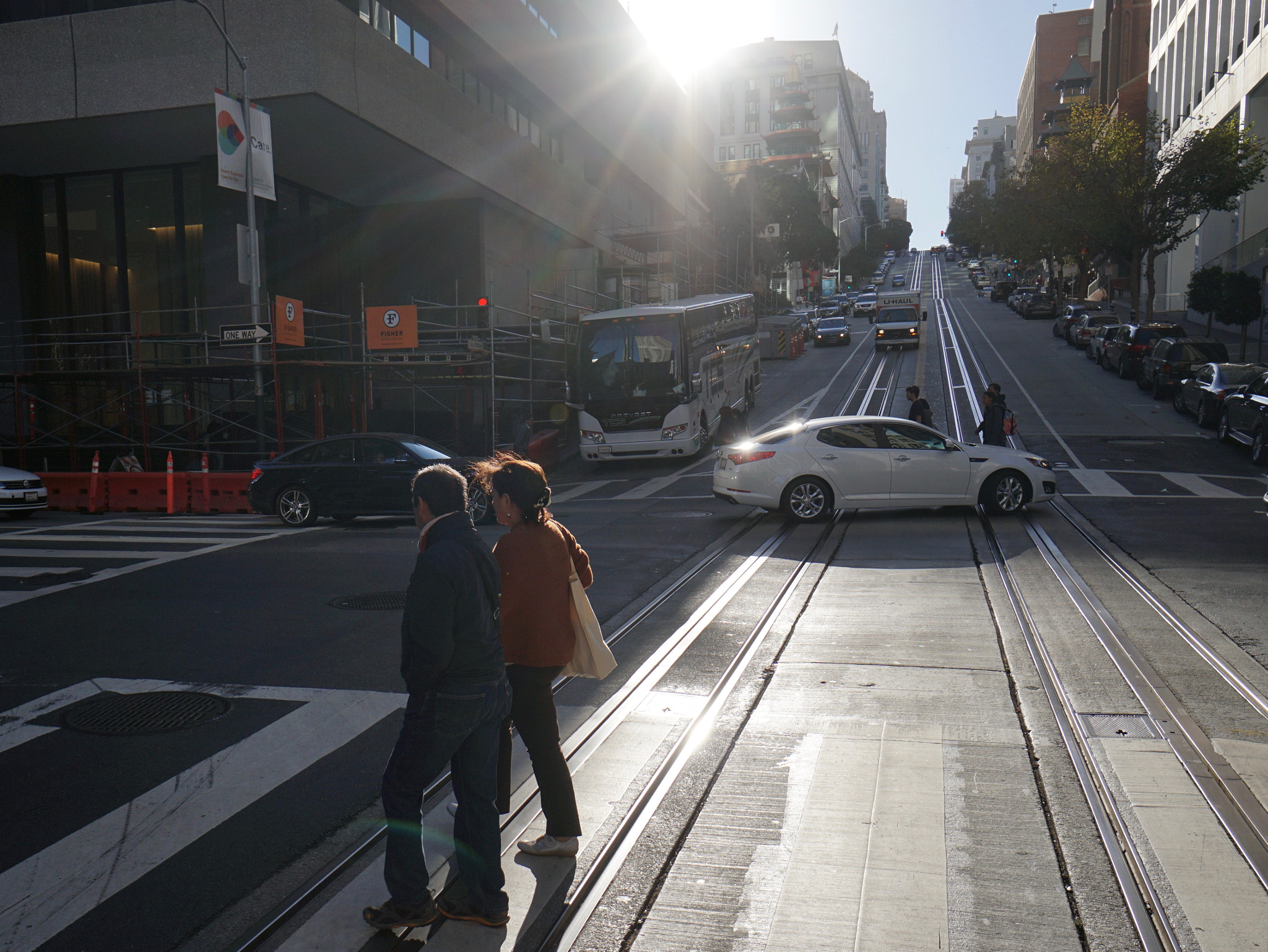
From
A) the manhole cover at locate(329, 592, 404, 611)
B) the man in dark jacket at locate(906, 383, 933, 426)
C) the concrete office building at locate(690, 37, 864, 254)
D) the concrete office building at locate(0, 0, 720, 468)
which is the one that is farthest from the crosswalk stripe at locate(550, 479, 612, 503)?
the concrete office building at locate(690, 37, 864, 254)

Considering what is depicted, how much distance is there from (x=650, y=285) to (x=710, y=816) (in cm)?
4832

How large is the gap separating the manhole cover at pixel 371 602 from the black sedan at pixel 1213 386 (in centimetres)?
1919

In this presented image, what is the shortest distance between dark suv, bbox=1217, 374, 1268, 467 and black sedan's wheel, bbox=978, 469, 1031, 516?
26.1ft

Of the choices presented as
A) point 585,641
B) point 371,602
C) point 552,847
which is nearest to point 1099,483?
point 371,602

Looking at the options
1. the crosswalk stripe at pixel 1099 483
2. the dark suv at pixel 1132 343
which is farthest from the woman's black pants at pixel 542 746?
the dark suv at pixel 1132 343

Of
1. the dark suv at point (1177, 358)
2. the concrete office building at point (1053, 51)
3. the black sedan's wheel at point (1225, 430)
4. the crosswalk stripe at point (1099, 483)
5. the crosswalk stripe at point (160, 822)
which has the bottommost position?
the crosswalk stripe at point (1099, 483)

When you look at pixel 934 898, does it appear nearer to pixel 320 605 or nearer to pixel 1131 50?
pixel 320 605

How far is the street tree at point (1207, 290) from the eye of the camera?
35.3m

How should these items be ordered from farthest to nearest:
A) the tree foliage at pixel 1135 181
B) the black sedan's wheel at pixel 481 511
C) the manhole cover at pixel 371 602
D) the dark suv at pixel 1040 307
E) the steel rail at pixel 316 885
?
the dark suv at pixel 1040 307, the tree foliage at pixel 1135 181, the black sedan's wheel at pixel 481 511, the manhole cover at pixel 371 602, the steel rail at pixel 316 885

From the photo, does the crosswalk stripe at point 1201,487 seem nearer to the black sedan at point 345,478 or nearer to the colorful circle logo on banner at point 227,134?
the black sedan at point 345,478

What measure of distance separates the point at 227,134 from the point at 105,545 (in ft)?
30.9

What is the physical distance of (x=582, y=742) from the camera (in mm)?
5723

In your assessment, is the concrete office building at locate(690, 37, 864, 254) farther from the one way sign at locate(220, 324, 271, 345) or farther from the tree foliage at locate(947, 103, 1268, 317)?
the one way sign at locate(220, 324, 271, 345)

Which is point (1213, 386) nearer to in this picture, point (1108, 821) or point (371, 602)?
point (371, 602)
